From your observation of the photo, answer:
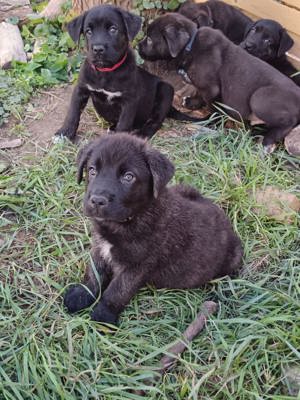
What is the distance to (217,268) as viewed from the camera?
12.5 ft

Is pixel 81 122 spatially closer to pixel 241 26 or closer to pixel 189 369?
pixel 241 26

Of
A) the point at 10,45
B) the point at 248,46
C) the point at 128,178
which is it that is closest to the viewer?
the point at 128,178

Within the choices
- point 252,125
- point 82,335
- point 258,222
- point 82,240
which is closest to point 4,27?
point 252,125

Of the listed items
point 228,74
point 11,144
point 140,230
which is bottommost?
point 11,144

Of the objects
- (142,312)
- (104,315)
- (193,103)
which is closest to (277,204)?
(142,312)

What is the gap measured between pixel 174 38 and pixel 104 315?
3.18 metres

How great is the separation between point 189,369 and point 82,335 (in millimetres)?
685

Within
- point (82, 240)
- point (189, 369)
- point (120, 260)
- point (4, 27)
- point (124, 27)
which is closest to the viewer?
point (189, 369)

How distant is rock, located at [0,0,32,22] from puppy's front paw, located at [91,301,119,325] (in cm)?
505

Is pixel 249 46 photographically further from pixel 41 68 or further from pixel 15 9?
pixel 15 9

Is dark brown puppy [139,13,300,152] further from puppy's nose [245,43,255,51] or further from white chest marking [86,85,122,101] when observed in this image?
white chest marking [86,85,122,101]

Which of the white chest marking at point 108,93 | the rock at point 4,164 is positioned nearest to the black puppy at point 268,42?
the white chest marking at point 108,93

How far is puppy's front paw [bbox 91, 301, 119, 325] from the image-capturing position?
3.49 metres

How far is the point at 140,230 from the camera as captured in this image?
3406 millimetres
